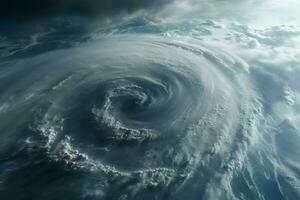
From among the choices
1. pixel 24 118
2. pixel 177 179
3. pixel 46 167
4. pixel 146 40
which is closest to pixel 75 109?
pixel 24 118

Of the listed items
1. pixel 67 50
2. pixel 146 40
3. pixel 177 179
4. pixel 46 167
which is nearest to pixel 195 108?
pixel 177 179

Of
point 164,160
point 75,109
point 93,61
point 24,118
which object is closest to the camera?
point 164,160

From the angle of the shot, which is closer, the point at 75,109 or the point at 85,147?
the point at 85,147

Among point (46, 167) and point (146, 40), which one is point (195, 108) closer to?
point (46, 167)

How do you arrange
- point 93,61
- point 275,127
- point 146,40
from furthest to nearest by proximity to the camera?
point 146,40, point 93,61, point 275,127

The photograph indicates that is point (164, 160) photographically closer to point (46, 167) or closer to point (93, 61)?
point (46, 167)

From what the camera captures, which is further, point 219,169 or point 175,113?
point 175,113

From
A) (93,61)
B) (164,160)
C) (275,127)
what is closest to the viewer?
(164,160)

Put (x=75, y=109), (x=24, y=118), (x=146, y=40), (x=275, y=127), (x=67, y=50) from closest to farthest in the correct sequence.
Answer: (x=24, y=118)
(x=75, y=109)
(x=275, y=127)
(x=67, y=50)
(x=146, y=40)

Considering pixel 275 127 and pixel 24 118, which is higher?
pixel 24 118
